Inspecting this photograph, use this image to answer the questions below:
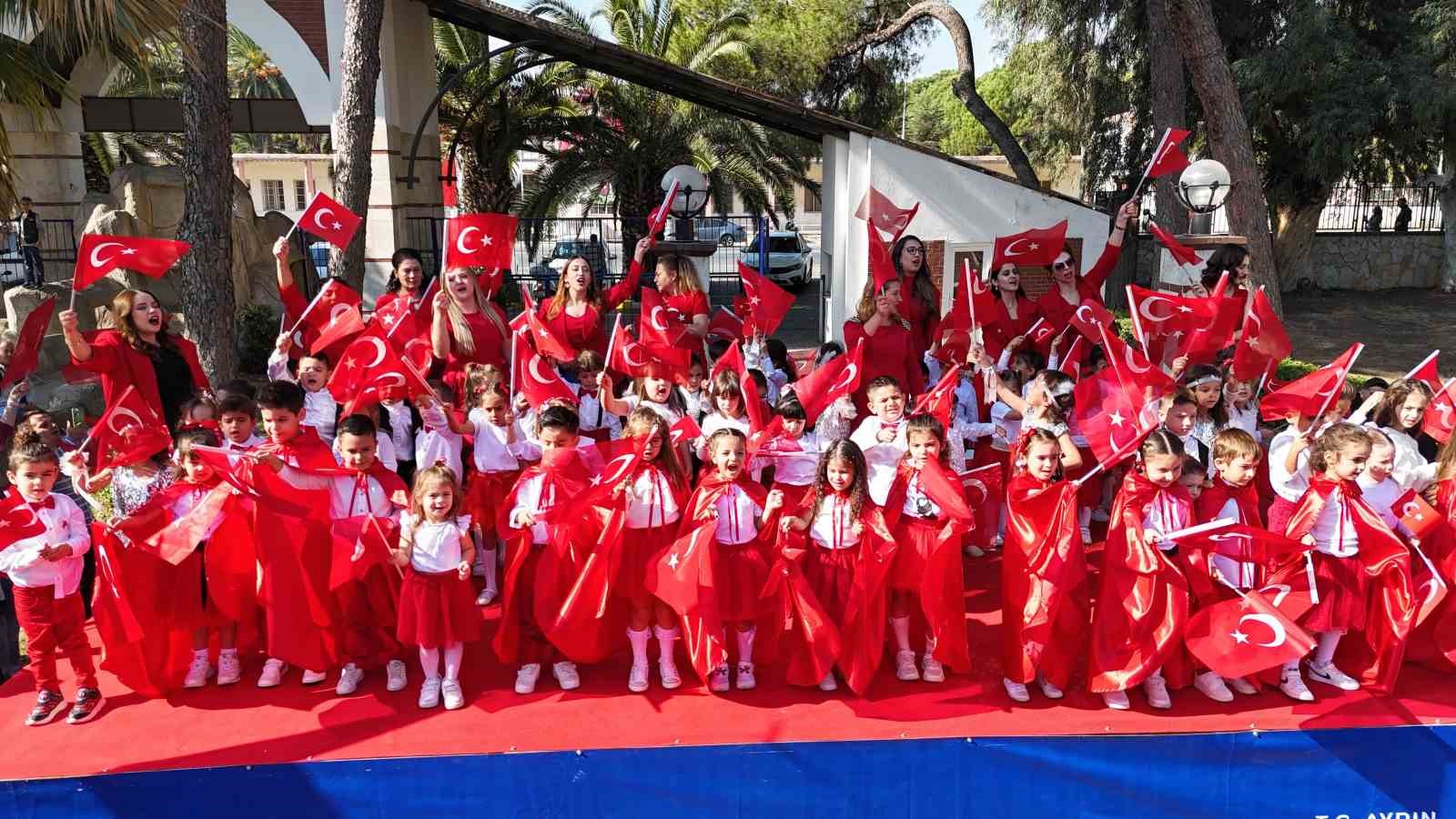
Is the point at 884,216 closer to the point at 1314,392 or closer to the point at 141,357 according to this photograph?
the point at 1314,392

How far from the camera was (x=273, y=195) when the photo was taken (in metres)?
41.9

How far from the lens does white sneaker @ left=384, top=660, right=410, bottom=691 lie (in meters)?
4.47

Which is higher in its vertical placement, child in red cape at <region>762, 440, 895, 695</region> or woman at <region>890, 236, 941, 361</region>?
woman at <region>890, 236, 941, 361</region>

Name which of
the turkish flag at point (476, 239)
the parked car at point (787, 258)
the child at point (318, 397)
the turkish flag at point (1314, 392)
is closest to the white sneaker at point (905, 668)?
the turkish flag at point (1314, 392)

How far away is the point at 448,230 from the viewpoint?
19.5ft

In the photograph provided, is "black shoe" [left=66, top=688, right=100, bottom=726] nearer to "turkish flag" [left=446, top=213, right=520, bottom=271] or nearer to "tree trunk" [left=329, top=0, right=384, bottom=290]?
"turkish flag" [left=446, top=213, right=520, bottom=271]

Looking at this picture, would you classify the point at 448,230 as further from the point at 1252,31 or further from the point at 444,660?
the point at 1252,31

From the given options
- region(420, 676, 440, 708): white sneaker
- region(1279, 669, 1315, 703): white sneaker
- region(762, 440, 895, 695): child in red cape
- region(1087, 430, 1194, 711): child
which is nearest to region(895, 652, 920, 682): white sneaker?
region(762, 440, 895, 695): child in red cape

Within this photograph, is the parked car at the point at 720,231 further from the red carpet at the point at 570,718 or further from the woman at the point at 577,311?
the red carpet at the point at 570,718

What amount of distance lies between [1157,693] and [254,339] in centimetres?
1038

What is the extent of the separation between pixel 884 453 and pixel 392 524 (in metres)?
2.23

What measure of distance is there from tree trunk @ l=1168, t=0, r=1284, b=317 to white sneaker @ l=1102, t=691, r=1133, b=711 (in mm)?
9014

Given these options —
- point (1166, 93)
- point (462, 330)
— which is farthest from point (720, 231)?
point (462, 330)

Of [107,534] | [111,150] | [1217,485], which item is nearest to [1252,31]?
[1217,485]
